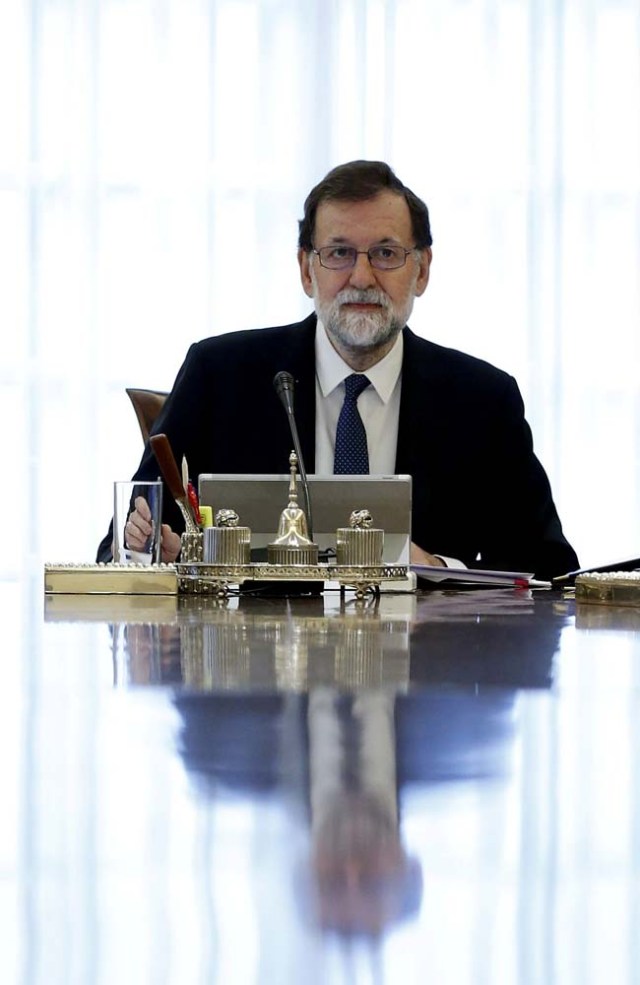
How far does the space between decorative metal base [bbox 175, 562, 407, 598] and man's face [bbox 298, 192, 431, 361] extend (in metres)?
1.25

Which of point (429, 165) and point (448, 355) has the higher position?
point (429, 165)

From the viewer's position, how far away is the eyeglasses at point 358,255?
3.18 metres

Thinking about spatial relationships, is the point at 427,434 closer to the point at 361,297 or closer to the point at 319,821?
the point at 361,297

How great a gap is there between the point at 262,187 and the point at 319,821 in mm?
5166

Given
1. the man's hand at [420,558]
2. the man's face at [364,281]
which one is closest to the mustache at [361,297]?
the man's face at [364,281]

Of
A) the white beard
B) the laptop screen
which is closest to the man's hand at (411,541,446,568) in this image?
the laptop screen

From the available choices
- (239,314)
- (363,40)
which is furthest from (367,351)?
(363,40)

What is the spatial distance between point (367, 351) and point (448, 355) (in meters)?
0.22

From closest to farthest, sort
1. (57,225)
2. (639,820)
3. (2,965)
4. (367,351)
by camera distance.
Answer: (2,965)
(639,820)
(367,351)
(57,225)

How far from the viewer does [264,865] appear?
18.3 inches

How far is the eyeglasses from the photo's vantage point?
3.18 m

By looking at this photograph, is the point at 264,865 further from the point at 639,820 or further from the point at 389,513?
the point at 389,513

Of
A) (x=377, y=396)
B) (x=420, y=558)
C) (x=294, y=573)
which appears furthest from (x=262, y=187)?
(x=294, y=573)

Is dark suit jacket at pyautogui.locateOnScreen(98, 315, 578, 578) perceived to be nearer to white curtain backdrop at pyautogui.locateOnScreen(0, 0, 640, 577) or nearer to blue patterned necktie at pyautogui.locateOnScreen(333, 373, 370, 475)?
blue patterned necktie at pyautogui.locateOnScreen(333, 373, 370, 475)
